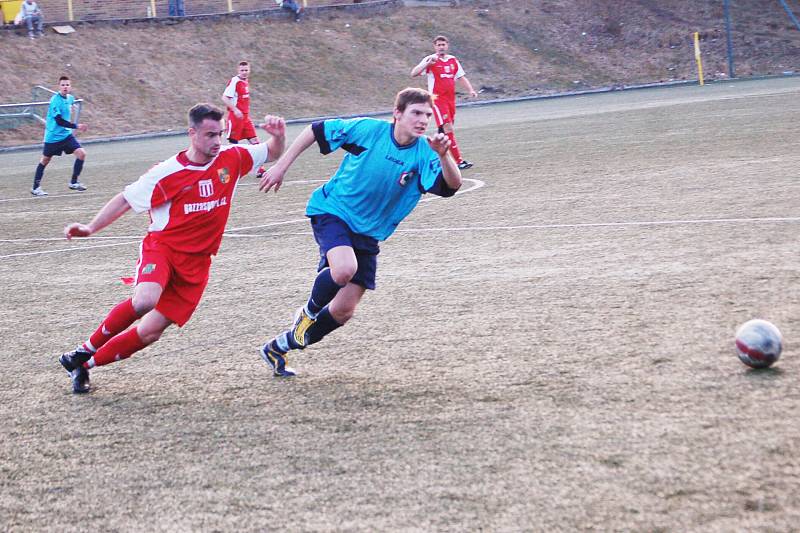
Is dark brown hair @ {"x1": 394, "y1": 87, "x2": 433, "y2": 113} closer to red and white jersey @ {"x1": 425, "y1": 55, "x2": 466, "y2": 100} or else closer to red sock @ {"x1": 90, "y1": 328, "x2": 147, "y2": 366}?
red sock @ {"x1": 90, "y1": 328, "x2": 147, "y2": 366}

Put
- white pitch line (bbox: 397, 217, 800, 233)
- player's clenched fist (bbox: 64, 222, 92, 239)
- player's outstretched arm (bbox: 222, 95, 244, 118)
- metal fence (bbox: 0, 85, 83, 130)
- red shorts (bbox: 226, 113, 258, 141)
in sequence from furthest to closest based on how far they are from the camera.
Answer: metal fence (bbox: 0, 85, 83, 130)
red shorts (bbox: 226, 113, 258, 141)
player's outstretched arm (bbox: 222, 95, 244, 118)
white pitch line (bbox: 397, 217, 800, 233)
player's clenched fist (bbox: 64, 222, 92, 239)

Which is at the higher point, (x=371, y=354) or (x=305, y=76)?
(x=305, y=76)

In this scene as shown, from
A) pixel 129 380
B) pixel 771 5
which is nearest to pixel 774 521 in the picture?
pixel 129 380

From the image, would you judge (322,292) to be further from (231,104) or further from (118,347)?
(231,104)

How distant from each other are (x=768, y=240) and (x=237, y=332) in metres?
4.05

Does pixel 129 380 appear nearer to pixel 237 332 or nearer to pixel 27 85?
pixel 237 332

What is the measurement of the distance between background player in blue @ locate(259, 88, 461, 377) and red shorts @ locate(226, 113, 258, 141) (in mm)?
13101

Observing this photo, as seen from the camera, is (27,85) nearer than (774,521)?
No

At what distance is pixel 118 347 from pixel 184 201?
35.0 inches

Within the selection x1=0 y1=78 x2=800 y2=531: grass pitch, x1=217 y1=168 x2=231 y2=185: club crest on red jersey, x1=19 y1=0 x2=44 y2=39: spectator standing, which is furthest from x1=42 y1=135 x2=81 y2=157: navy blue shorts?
x1=19 y1=0 x2=44 y2=39: spectator standing

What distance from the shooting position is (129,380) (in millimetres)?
5965

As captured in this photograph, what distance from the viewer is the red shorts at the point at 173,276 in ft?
19.0

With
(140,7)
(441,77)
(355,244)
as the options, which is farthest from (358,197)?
(140,7)

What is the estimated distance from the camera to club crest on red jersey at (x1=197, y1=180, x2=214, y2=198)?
19.3 feet
